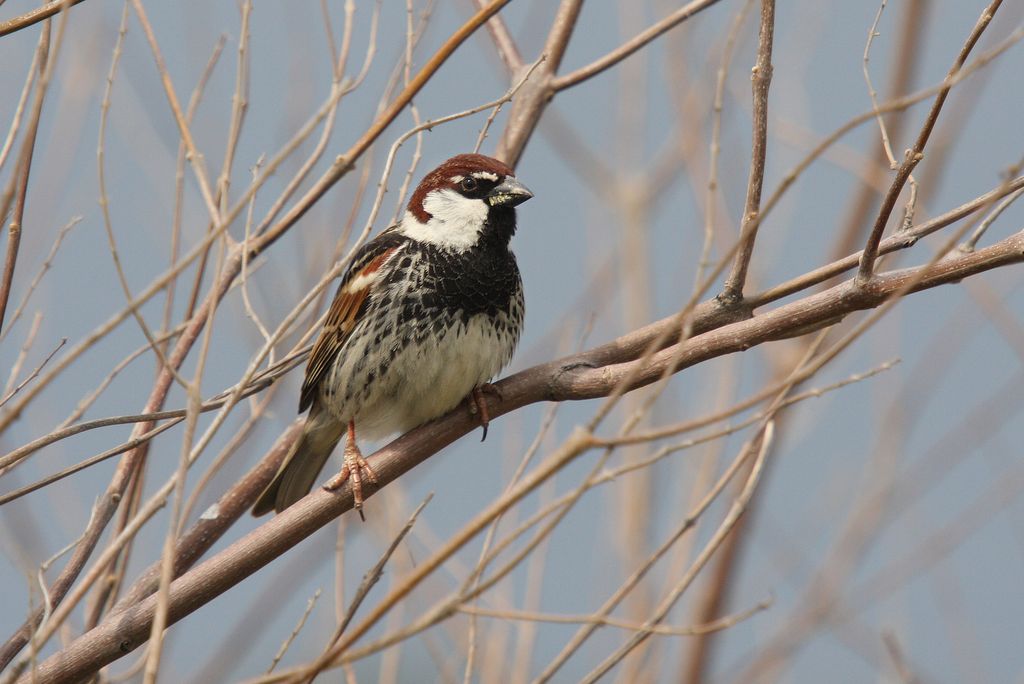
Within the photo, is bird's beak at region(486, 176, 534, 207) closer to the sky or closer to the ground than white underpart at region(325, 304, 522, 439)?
closer to the sky

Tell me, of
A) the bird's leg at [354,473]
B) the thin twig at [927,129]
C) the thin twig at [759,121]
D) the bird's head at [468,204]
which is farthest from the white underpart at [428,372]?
the thin twig at [927,129]

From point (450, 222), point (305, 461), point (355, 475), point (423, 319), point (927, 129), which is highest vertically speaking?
point (450, 222)

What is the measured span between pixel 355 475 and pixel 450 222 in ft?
3.06

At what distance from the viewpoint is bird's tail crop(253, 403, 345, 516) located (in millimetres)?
3436

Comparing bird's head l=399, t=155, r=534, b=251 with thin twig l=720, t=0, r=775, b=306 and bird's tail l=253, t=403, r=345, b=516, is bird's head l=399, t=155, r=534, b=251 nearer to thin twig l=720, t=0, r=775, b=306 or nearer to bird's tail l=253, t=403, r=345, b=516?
bird's tail l=253, t=403, r=345, b=516

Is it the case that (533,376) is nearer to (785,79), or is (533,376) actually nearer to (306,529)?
(306,529)

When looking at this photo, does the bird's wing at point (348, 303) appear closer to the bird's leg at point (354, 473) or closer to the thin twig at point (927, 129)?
the bird's leg at point (354, 473)

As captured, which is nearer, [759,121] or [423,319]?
[759,121]

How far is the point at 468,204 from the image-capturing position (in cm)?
339

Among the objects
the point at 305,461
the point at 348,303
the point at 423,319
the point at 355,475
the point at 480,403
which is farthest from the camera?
the point at 305,461

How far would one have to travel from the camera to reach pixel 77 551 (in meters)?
2.41

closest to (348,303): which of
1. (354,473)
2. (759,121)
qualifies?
(354,473)

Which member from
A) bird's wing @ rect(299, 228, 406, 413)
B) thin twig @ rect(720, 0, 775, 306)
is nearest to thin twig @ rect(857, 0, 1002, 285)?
thin twig @ rect(720, 0, 775, 306)

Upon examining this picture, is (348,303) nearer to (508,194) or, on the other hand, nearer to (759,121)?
(508,194)
